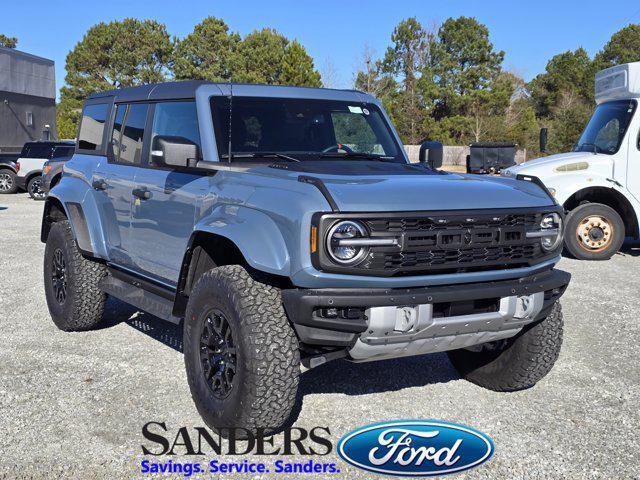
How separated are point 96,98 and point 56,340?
7.03 ft

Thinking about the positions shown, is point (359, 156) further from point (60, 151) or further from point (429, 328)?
point (60, 151)

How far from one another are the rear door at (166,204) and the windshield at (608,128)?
767 centimetres

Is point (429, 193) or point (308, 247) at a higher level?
point (429, 193)

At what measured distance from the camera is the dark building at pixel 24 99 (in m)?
33.2

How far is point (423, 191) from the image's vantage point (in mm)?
3939

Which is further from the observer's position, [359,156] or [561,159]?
[561,159]

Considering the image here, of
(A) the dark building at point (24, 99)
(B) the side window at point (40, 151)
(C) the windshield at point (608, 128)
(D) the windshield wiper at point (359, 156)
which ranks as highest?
(A) the dark building at point (24, 99)

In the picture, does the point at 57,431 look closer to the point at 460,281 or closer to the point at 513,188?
the point at 460,281

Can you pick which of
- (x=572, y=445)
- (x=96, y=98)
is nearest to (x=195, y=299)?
(x=572, y=445)

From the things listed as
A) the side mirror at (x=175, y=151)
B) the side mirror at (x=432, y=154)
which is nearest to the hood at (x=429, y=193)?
A: the side mirror at (x=175, y=151)

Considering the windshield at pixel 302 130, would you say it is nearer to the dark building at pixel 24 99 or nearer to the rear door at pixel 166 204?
the rear door at pixel 166 204

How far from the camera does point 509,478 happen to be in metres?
3.74

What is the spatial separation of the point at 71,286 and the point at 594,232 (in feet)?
26.0

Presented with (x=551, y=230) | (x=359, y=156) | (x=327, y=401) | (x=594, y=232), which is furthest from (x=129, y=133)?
(x=594, y=232)
